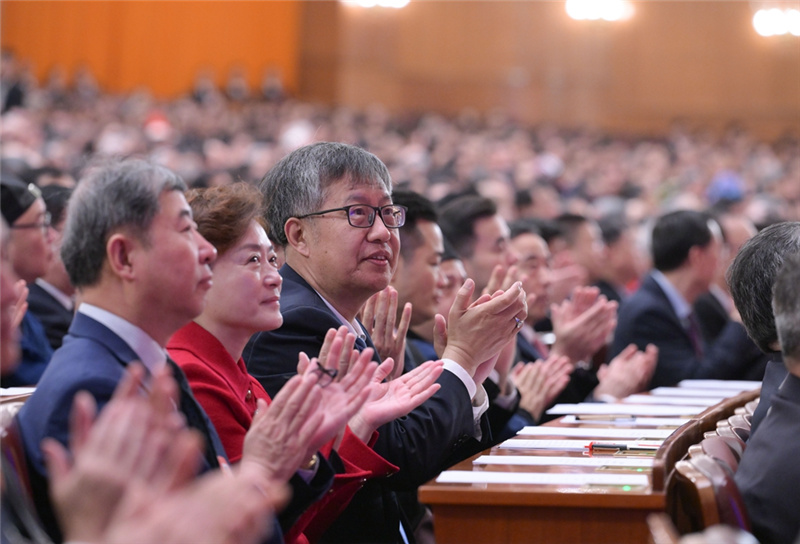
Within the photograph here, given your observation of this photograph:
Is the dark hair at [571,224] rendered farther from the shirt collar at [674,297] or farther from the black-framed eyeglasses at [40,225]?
the black-framed eyeglasses at [40,225]

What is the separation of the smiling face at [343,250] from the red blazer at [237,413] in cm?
36

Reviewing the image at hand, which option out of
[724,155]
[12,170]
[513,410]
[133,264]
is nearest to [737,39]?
[724,155]

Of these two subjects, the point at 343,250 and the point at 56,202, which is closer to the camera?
the point at 343,250

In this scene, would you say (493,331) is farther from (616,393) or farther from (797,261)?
(616,393)

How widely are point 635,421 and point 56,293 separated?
81.1 inches

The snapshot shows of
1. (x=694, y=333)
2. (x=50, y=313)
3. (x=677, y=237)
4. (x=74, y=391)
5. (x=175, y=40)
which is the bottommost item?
(x=694, y=333)

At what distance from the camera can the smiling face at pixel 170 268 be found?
1600 mm

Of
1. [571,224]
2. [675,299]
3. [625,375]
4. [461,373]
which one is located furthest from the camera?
[571,224]

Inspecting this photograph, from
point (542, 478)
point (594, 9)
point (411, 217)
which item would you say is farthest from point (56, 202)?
point (594, 9)

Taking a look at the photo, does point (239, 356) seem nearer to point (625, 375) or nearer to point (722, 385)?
point (625, 375)

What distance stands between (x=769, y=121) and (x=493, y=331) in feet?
52.6

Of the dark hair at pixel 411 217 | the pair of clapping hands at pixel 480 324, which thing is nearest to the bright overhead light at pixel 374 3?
the dark hair at pixel 411 217

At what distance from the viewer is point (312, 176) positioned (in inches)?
92.8

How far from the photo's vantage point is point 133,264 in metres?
1.59
